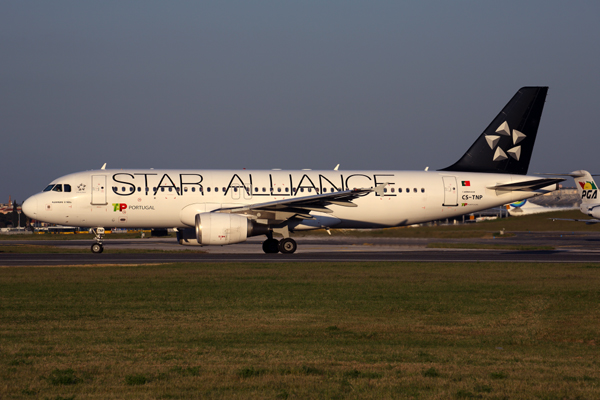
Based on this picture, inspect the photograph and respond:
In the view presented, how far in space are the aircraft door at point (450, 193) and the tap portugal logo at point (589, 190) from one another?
2786 centimetres

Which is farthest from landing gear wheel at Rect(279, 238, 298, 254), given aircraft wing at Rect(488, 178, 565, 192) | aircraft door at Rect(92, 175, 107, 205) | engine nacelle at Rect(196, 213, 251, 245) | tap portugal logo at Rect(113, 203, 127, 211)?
aircraft wing at Rect(488, 178, 565, 192)

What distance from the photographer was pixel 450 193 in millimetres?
33906

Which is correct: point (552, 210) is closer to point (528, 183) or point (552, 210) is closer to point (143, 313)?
point (528, 183)

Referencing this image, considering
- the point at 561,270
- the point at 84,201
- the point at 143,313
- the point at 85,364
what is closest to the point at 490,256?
the point at 561,270

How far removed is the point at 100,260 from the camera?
26.1 m

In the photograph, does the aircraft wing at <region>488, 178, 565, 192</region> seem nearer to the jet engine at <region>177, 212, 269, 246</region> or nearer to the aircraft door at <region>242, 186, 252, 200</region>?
the aircraft door at <region>242, 186, 252, 200</region>

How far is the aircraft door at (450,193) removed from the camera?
33906 mm

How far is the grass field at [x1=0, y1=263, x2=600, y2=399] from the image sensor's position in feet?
23.1

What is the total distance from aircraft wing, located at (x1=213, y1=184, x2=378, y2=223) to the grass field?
9.43 meters

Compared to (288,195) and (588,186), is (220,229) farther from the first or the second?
(588,186)

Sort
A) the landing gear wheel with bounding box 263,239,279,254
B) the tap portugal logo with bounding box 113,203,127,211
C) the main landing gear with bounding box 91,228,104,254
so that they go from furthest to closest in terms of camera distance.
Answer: the landing gear wheel with bounding box 263,239,279,254 → the main landing gear with bounding box 91,228,104,254 → the tap portugal logo with bounding box 113,203,127,211

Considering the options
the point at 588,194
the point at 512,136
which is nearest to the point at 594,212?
the point at 588,194

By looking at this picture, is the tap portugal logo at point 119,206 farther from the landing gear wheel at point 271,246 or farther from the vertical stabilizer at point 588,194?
the vertical stabilizer at point 588,194

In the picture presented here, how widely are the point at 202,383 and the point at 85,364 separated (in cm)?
175
